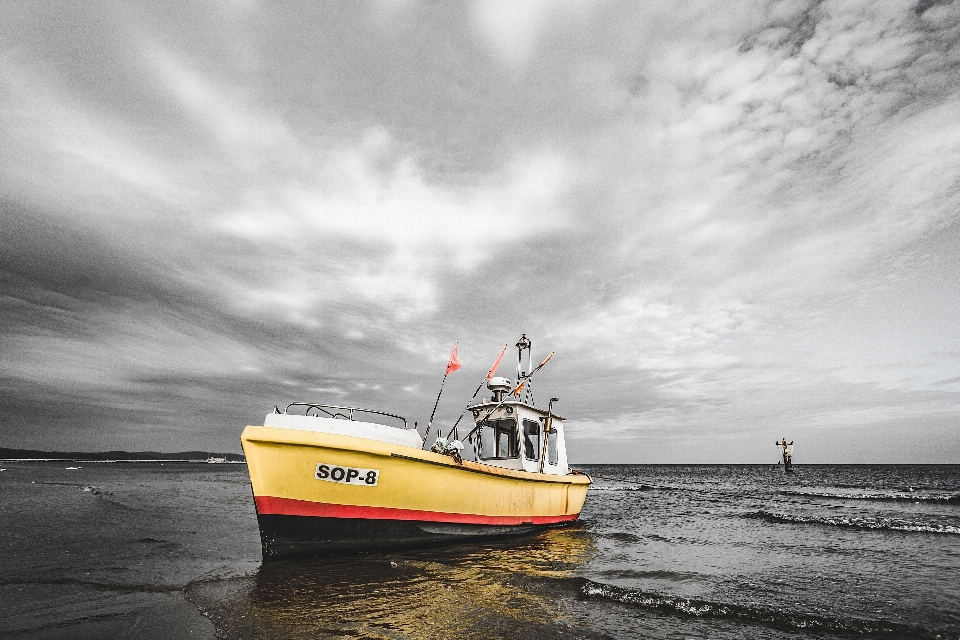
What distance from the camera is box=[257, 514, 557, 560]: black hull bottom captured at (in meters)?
7.26

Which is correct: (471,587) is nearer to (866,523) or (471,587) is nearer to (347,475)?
(347,475)

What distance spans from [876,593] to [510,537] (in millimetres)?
6772

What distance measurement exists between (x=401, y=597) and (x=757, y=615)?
4.64 metres

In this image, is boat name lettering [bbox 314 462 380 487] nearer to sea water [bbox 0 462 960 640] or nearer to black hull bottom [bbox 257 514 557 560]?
black hull bottom [bbox 257 514 557 560]

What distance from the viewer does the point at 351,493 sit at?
7.46 metres

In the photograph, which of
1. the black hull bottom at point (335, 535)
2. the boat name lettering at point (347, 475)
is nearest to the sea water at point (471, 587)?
the black hull bottom at point (335, 535)

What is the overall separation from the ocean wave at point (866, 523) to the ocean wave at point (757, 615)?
44.0 ft

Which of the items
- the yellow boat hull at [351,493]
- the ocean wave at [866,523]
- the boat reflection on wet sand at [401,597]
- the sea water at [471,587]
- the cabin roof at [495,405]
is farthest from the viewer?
the ocean wave at [866,523]

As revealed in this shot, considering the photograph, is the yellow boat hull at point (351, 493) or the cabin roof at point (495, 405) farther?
the cabin roof at point (495, 405)

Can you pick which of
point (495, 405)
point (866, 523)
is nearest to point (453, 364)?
point (495, 405)

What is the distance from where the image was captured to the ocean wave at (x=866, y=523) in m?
16.0

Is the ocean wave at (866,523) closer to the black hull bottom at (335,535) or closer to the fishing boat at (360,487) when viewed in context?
the fishing boat at (360,487)

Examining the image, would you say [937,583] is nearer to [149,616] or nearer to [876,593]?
[876,593]

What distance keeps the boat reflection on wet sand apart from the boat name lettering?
134cm
